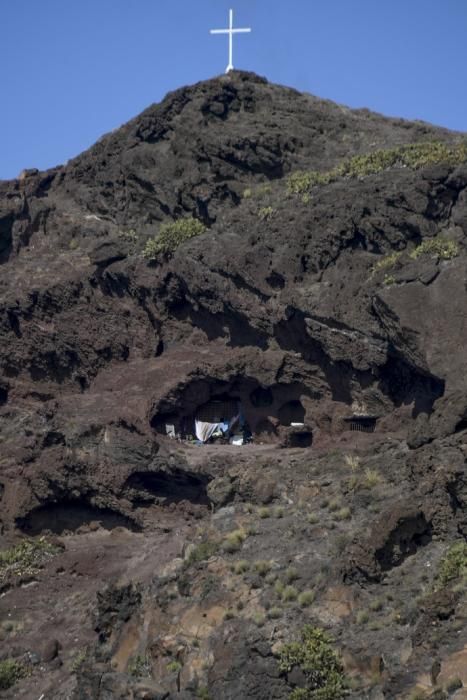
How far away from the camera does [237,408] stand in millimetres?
46188

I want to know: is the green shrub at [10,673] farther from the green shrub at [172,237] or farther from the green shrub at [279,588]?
the green shrub at [172,237]

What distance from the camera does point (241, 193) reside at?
4878 cm

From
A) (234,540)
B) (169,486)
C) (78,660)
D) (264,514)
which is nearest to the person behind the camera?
(234,540)

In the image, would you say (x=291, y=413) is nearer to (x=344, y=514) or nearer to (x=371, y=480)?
(x=371, y=480)

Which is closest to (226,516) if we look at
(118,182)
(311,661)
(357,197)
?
(311,661)

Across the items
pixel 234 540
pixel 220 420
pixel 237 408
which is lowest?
pixel 234 540

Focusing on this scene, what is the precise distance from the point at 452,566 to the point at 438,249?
39.8ft

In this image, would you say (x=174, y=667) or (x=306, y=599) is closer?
(x=306, y=599)

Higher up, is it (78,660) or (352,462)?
(352,462)

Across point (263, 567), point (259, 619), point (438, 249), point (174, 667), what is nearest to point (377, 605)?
point (259, 619)

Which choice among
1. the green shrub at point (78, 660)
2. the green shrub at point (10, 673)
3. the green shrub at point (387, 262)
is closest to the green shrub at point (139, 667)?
the green shrub at point (78, 660)

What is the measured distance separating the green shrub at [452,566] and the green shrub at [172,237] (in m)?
17.2

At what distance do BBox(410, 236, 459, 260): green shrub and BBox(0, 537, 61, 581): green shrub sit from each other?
12016mm

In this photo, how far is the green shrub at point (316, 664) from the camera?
30828 mm
